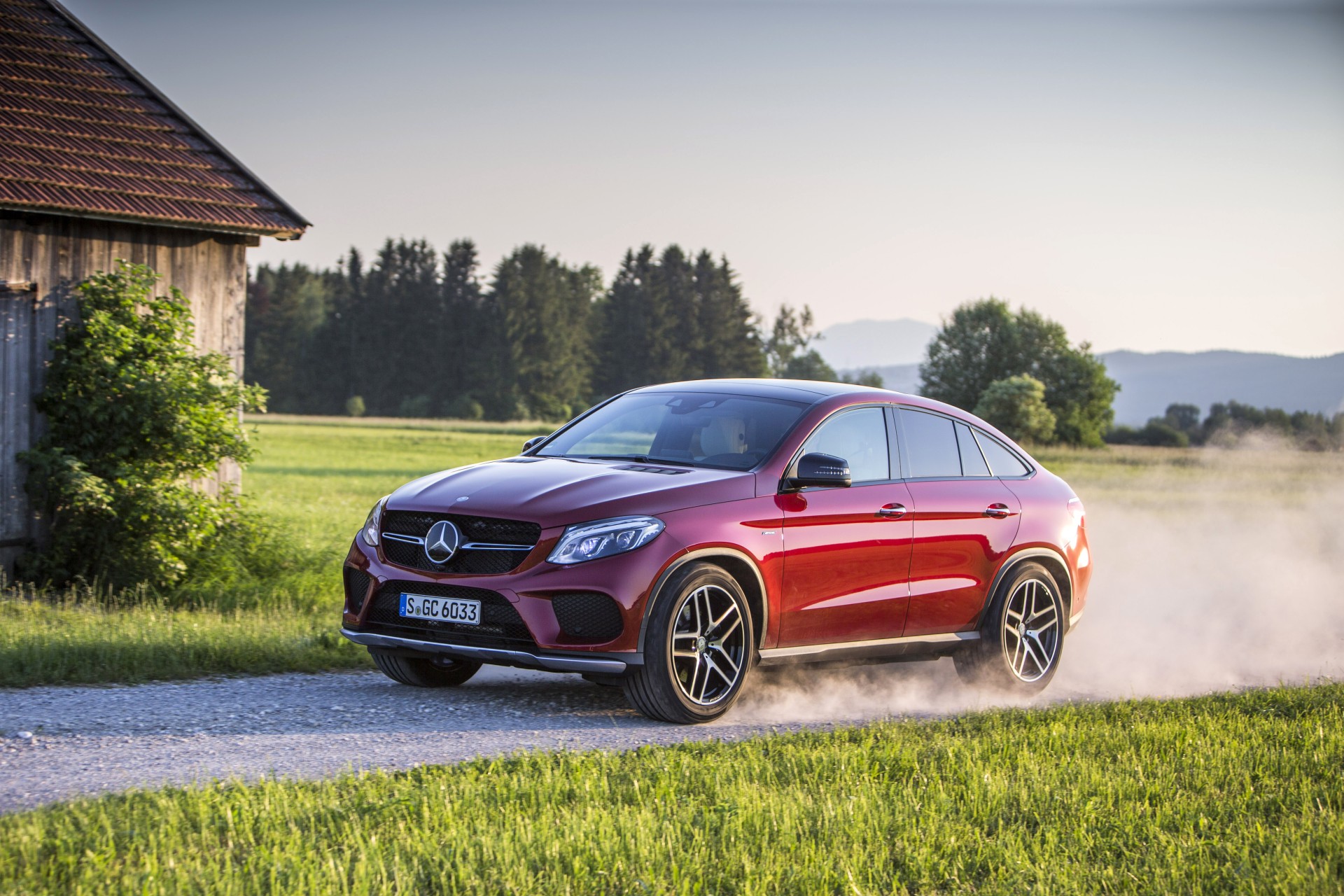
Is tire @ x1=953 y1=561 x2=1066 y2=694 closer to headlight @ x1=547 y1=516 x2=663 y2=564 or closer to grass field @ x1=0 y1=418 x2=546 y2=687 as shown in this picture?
headlight @ x1=547 y1=516 x2=663 y2=564

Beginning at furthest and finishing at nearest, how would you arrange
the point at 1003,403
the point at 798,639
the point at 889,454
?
1. the point at 1003,403
2. the point at 889,454
3. the point at 798,639

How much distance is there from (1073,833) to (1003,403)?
7745 centimetres

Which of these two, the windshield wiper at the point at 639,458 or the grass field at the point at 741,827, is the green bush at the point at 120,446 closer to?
the windshield wiper at the point at 639,458

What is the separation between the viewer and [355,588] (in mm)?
7711

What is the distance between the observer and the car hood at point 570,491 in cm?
700

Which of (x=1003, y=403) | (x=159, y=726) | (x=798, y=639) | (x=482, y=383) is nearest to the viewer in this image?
(x=159, y=726)

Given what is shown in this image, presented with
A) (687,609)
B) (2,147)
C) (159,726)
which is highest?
(2,147)

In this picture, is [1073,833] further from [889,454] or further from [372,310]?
[372,310]

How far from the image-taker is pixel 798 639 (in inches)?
301

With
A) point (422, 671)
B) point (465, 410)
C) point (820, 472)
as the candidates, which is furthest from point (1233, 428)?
point (422, 671)

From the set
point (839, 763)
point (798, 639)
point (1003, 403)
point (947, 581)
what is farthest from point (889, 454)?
point (1003, 403)

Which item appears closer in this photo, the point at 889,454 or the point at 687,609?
the point at 687,609

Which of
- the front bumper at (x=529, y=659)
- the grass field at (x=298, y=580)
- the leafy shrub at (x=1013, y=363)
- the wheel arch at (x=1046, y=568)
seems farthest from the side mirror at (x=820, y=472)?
the leafy shrub at (x=1013, y=363)

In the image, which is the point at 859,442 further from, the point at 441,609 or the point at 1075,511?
the point at 441,609
